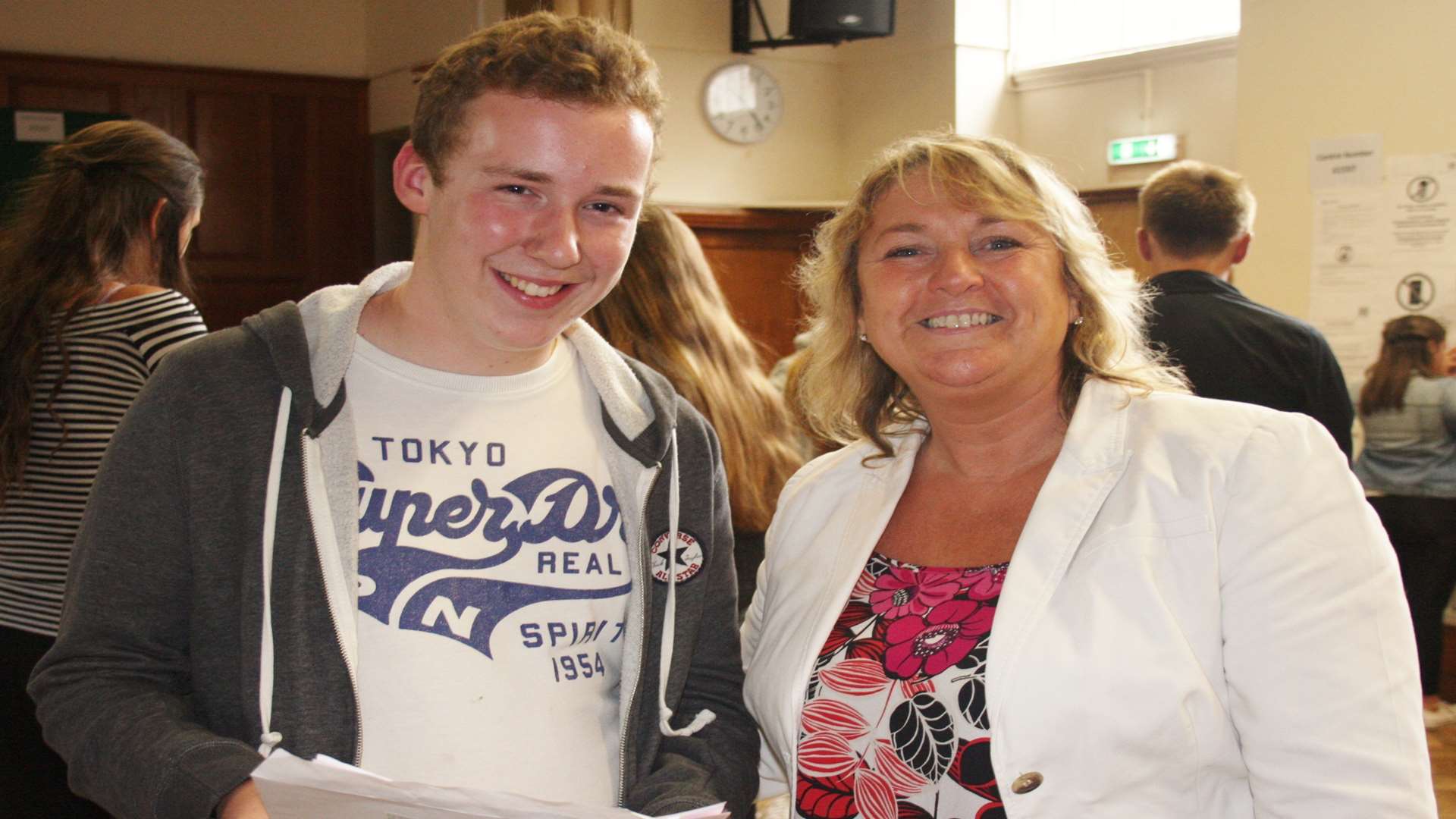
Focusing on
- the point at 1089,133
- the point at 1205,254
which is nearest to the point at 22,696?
the point at 1205,254

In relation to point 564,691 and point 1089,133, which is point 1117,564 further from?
point 1089,133

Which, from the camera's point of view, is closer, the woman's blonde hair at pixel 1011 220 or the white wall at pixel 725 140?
the woman's blonde hair at pixel 1011 220

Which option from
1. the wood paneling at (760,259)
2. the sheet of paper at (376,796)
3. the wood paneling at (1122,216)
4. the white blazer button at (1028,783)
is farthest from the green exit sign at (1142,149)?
the sheet of paper at (376,796)

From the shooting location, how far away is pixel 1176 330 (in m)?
3.40

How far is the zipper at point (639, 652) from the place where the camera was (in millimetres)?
1525

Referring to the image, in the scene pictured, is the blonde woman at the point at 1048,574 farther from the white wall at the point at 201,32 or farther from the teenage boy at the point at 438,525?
the white wall at the point at 201,32

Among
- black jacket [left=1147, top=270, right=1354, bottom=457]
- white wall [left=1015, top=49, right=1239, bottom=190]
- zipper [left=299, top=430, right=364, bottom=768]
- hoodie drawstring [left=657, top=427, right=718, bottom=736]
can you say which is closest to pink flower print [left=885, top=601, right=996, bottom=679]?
hoodie drawstring [left=657, top=427, right=718, bottom=736]

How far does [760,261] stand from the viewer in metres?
7.95

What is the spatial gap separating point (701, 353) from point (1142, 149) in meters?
4.91

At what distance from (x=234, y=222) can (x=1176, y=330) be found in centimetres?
676

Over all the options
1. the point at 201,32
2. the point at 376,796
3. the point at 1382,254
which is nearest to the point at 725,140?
the point at 201,32

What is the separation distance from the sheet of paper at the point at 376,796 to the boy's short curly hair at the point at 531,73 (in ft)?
2.25

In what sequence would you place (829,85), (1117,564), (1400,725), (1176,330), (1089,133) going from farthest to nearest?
(829,85) < (1089,133) < (1176,330) < (1117,564) < (1400,725)

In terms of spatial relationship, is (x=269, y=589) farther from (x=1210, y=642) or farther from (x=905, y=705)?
(x=1210, y=642)
